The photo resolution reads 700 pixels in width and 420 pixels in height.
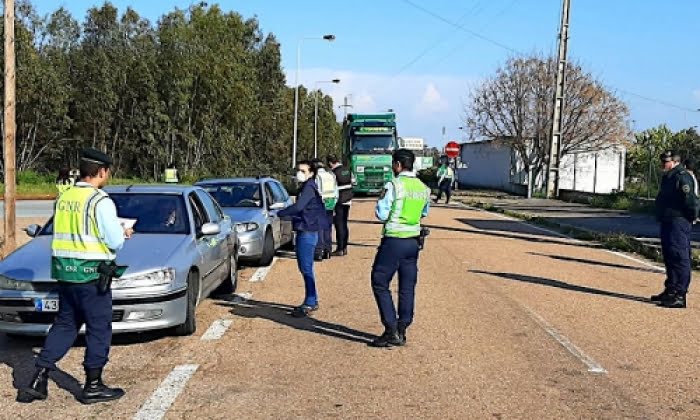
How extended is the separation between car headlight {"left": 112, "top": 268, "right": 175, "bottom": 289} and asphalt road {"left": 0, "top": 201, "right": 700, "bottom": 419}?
0.63m

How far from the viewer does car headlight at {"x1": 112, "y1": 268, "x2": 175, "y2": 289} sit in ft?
23.0

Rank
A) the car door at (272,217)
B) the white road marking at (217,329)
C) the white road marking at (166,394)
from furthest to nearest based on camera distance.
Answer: the car door at (272,217)
the white road marking at (217,329)
the white road marking at (166,394)

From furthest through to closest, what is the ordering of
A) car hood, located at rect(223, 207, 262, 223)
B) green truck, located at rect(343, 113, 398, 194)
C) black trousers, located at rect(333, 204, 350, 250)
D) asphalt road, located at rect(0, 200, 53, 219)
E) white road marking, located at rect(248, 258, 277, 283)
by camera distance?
green truck, located at rect(343, 113, 398, 194) < asphalt road, located at rect(0, 200, 53, 219) < black trousers, located at rect(333, 204, 350, 250) < car hood, located at rect(223, 207, 262, 223) < white road marking, located at rect(248, 258, 277, 283)

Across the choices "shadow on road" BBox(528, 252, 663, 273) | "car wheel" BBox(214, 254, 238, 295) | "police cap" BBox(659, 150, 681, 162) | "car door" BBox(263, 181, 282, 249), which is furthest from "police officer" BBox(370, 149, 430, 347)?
"shadow on road" BBox(528, 252, 663, 273)

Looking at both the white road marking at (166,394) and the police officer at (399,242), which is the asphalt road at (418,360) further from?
the police officer at (399,242)

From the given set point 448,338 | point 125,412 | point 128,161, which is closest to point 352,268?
point 448,338

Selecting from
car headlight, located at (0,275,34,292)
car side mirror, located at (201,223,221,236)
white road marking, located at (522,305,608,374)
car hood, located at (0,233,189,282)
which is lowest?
white road marking, located at (522,305,608,374)

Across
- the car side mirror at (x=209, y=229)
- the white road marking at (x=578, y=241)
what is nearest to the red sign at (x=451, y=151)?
the white road marking at (x=578, y=241)

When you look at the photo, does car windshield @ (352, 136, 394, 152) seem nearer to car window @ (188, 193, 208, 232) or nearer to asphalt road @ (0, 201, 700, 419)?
asphalt road @ (0, 201, 700, 419)

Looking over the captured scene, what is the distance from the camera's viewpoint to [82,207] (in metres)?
5.55

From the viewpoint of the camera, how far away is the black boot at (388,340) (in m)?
7.38

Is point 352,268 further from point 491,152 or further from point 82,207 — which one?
point 491,152

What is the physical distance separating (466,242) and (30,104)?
31561mm

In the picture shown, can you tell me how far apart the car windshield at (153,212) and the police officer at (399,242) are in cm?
238
